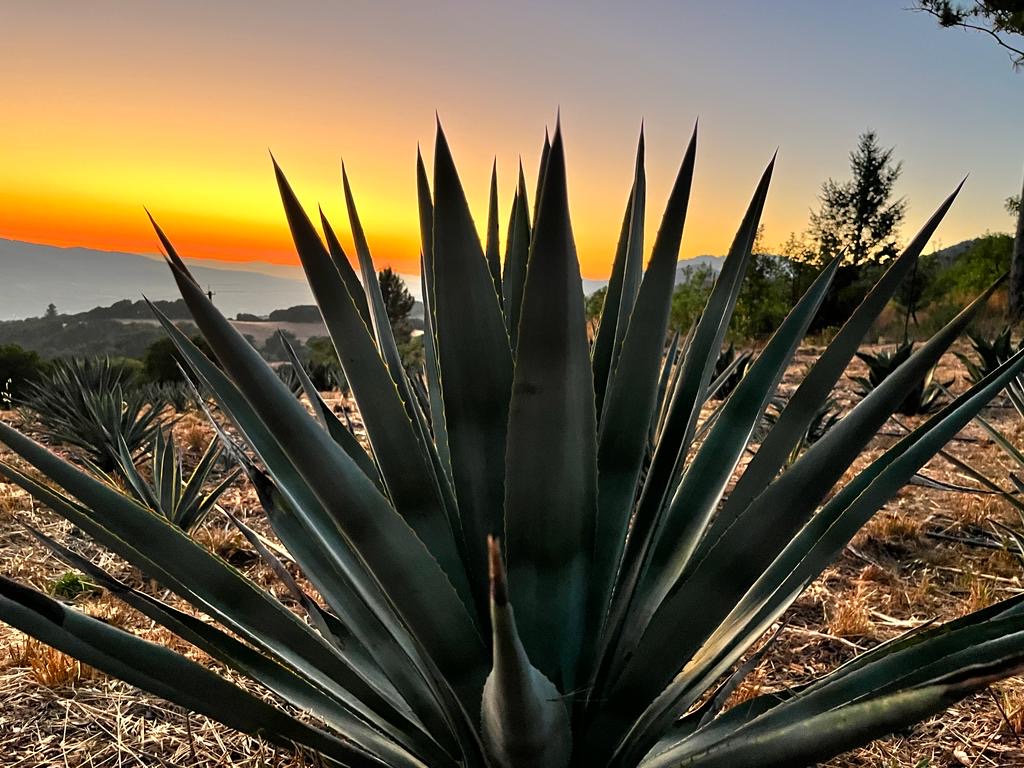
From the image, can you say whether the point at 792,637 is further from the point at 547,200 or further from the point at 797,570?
the point at 547,200

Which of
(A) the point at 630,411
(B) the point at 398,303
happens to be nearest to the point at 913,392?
(A) the point at 630,411

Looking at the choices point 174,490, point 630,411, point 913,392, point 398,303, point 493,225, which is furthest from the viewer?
point 398,303

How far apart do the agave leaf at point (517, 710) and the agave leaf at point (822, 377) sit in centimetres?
48

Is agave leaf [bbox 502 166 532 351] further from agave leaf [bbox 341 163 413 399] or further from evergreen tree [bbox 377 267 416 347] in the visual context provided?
evergreen tree [bbox 377 267 416 347]

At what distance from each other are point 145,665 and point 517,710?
23.2 inches

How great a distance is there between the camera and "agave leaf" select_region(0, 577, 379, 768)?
96 cm

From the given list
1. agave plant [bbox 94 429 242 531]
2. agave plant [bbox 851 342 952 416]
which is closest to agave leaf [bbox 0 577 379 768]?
agave plant [bbox 94 429 242 531]

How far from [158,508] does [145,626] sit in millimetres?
805

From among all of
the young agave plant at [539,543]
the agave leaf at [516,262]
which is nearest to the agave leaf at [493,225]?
the agave leaf at [516,262]

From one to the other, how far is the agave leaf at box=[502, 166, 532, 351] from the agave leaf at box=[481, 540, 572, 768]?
2.49ft

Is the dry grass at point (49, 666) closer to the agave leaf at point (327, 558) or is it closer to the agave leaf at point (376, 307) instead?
the agave leaf at point (327, 558)

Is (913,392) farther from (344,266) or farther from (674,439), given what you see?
(344,266)

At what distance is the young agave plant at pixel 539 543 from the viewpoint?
871 millimetres

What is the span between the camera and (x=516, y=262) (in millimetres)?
1499
